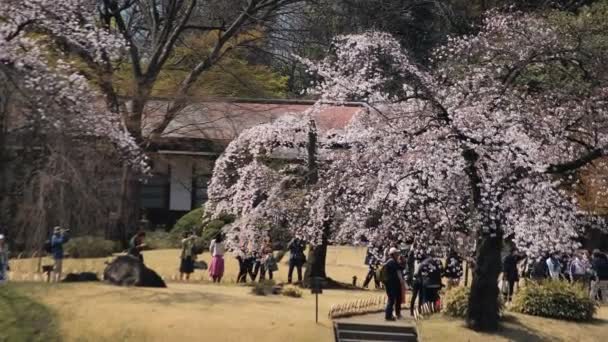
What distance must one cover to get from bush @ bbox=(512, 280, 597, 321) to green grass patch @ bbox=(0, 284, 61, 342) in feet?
30.9

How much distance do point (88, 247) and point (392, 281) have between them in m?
11.4

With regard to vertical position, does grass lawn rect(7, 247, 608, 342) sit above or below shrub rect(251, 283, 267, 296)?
below

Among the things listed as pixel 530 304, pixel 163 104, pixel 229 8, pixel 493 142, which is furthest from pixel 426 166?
pixel 229 8

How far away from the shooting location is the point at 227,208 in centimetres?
2308

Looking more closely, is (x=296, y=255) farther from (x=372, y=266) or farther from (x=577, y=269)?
(x=577, y=269)

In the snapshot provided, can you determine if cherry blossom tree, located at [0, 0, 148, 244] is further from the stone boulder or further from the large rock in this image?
the large rock

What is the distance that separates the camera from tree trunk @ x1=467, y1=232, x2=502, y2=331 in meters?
16.9

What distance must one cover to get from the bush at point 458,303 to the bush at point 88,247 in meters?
11.2

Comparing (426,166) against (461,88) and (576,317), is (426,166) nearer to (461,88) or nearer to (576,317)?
(461,88)

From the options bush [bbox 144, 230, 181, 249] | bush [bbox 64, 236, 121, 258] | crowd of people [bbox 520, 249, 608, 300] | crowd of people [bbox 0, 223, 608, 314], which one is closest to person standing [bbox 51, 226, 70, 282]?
crowd of people [bbox 0, 223, 608, 314]

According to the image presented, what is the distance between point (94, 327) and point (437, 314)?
6.77 metres

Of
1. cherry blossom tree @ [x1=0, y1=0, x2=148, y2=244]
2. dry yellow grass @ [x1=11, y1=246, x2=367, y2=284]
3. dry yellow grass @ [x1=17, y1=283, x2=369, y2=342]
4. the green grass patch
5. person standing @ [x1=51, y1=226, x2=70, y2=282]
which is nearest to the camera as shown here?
dry yellow grass @ [x1=17, y1=283, x2=369, y2=342]

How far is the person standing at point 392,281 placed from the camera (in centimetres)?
1691

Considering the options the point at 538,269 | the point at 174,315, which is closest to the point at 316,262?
the point at 538,269
